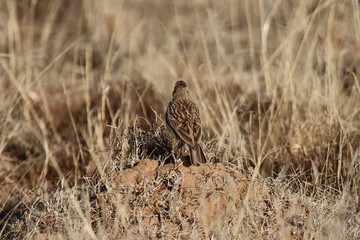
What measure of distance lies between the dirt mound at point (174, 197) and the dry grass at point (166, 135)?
0.05 feet

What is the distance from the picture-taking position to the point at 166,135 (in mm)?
4984

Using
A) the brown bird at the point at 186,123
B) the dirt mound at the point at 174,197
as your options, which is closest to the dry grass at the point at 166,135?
the dirt mound at the point at 174,197

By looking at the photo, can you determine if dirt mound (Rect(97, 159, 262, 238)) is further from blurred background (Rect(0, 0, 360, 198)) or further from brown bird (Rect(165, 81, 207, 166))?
blurred background (Rect(0, 0, 360, 198))

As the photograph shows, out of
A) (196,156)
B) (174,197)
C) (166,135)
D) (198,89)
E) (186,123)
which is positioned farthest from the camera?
(198,89)

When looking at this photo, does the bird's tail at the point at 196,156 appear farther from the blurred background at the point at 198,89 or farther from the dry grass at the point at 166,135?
the blurred background at the point at 198,89

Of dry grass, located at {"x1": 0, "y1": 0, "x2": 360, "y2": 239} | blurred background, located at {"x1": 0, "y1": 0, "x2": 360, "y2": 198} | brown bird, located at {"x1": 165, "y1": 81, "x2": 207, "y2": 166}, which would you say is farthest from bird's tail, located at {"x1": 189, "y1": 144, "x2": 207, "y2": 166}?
blurred background, located at {"x1": 0, "y1": 0, "x2": 360, "y2": 198}

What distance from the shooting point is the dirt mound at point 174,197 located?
13.3ft

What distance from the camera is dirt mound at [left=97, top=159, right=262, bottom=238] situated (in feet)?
13.3

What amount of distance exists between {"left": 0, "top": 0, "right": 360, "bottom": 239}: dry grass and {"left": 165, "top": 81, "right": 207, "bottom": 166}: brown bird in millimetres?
167

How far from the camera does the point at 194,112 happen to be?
499cm

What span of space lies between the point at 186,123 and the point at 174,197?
0.78 metres

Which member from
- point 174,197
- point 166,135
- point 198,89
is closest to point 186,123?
point 166,135

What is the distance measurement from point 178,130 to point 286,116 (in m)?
1.95

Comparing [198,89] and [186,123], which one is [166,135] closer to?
[186,123]
